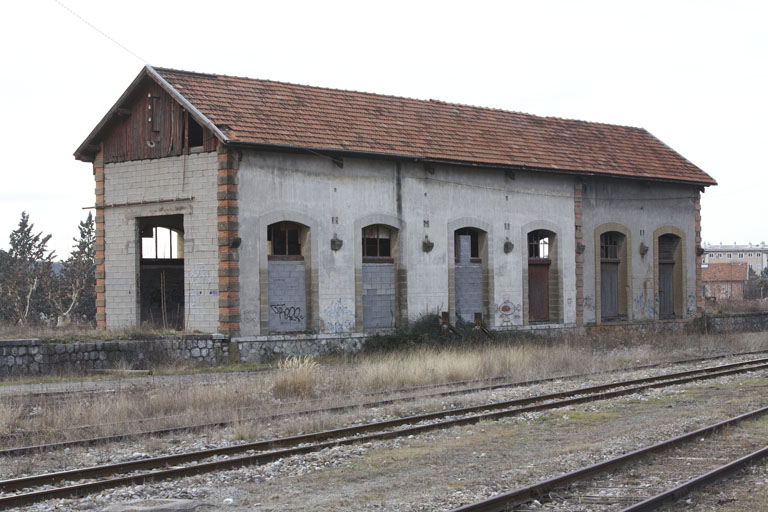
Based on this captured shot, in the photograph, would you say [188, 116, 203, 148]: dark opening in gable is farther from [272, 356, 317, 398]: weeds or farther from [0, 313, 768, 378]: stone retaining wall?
[272, 356, 317, 398]: weeds

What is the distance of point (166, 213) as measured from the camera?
71.3ft

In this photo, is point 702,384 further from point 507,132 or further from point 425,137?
point 507,132

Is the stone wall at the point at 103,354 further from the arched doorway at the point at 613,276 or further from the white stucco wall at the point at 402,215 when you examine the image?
the arched doorway at the point at 613,276

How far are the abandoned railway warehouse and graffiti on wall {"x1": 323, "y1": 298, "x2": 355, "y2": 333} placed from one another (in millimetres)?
45

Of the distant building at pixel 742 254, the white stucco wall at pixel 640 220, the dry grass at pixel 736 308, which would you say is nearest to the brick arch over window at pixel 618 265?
the white stucco wall at pixel 640 220

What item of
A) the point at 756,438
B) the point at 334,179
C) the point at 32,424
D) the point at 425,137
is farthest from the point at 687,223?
the point at 32,424

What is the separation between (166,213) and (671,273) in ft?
58.5

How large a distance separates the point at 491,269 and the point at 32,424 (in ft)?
52.3

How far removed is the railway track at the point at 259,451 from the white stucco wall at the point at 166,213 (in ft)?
29.6

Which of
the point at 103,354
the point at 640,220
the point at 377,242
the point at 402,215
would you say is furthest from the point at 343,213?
the point at 640,220

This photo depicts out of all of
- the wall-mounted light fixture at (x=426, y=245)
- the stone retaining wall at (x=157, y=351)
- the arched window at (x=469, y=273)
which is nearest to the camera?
the stone retaining wall at (x=157, y=351)

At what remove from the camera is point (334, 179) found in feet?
73.9

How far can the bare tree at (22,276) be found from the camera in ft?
145

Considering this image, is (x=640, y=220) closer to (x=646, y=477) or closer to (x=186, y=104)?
(x=186, y=104)
